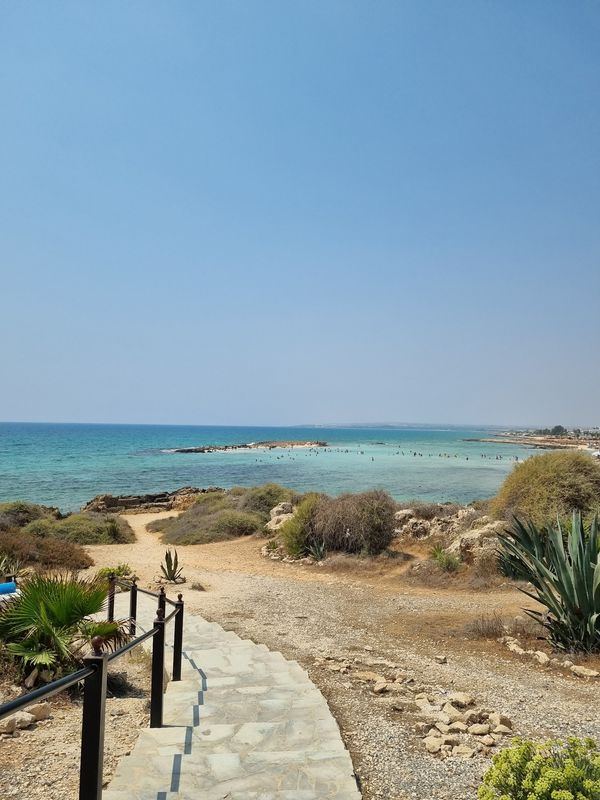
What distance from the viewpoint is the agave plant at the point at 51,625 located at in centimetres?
576

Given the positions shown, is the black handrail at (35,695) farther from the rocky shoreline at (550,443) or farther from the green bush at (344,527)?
the rocky shoreline at (550,443)

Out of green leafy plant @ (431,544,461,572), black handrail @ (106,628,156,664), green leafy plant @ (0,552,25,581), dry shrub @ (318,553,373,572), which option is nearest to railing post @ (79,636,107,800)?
black handrail @ (106,628,156,664)

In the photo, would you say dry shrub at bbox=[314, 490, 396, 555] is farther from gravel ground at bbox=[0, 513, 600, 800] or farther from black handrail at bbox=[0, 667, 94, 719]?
black handrail at bbox=[0, 667, 94, 719]

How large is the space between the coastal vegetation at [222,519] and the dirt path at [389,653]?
17.7ft

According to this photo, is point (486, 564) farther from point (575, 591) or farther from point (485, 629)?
point (575, 591)

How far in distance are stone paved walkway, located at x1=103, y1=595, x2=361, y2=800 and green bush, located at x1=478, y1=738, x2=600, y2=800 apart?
3.83ft

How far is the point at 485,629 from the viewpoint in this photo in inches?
325

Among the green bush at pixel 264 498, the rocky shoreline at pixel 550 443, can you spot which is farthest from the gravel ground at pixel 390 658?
the rocky shoreline at pixel 550 443

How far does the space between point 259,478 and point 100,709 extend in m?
44.1

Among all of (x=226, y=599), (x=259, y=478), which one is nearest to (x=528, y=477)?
(x=226, y=599)

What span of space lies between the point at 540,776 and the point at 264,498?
76.8ft

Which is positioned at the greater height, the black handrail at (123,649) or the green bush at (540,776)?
the black handrail at (123,649)

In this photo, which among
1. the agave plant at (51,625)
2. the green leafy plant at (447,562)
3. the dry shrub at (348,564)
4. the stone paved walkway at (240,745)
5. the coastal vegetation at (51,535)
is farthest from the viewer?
the dry shrub at (348,564)

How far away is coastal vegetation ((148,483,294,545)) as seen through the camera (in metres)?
21.8
